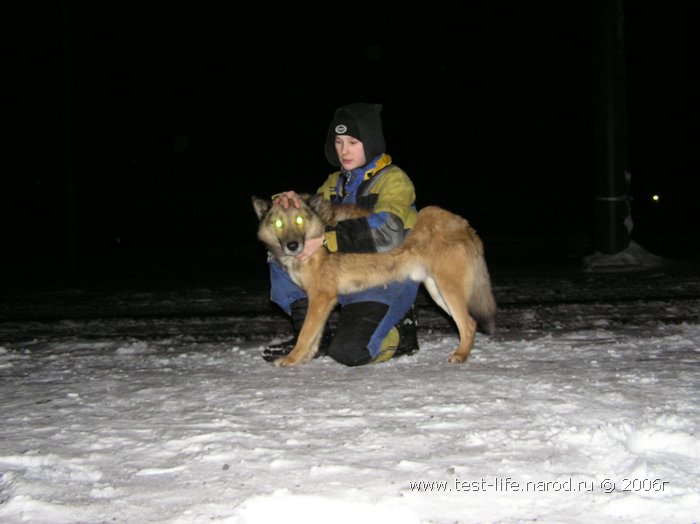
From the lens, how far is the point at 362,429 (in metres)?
3.54

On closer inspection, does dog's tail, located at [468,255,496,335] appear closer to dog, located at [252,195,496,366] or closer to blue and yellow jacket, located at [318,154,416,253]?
dog, located at [252,195,496,366]

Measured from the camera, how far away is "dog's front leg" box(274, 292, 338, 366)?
5152mm

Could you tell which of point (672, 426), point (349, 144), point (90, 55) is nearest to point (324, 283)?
point (349, 144)

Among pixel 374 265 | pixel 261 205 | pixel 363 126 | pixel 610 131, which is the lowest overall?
pixel 374 265

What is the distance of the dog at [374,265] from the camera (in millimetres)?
5152

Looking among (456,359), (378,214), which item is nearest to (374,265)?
(378,214)

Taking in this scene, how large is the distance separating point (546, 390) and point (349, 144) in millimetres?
2406

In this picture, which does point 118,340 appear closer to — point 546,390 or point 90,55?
point 546,390

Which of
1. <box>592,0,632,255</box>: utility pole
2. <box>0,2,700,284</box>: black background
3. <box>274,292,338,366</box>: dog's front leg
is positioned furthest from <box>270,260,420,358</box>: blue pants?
<box>0,2,700,284</box>: black background

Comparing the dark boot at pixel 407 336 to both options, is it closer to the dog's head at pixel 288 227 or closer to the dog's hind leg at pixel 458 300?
the dog's hind leg at pixel 458 300

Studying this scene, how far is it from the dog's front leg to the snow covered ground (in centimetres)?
Answer: 16

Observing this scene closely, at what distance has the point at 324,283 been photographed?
207 inches

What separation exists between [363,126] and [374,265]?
1074mm

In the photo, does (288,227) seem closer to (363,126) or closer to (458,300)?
(363,126)
